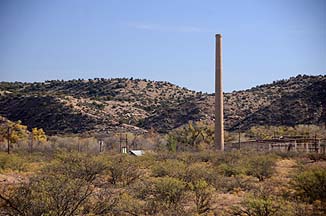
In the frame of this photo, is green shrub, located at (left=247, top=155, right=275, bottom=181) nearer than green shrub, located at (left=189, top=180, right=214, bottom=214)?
No

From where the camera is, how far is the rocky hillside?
66688mm

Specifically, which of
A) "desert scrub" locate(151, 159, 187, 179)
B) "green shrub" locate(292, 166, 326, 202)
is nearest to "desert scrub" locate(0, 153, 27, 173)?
"desert scrub" locate(151, 159, 187, 179)

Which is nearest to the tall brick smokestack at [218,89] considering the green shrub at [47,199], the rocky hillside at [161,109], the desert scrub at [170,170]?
the desert scrub at [170,170]

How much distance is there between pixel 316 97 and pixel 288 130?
14591 millimetres

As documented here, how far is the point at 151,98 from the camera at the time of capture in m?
95.4

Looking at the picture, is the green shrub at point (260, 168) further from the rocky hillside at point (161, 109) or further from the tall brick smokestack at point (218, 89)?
the rocky hillside at point (161, 109)

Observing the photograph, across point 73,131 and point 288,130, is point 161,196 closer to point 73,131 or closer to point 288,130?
point 288,130

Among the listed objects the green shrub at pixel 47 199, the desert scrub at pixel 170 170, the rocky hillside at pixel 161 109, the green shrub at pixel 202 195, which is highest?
the rocky hillside at pixel 161 109

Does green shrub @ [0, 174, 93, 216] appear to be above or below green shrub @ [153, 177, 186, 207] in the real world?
above

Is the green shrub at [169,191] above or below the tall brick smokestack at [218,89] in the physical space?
below

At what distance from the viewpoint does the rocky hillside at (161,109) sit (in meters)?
66.7

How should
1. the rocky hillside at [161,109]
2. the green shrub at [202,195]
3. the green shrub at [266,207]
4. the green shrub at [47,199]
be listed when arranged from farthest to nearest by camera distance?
1. the rocky hillside at [161,109]
2. the green shrub at [202,195]
3. the green shrub at [266,207]
4. the green shrub at [47,199]

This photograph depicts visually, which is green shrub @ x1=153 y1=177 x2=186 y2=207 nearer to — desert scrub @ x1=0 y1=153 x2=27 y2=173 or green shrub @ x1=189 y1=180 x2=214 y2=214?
green shrub @ x1=189 y1=180 x2=214 y2=214

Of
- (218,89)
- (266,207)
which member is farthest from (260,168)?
(218,89)
